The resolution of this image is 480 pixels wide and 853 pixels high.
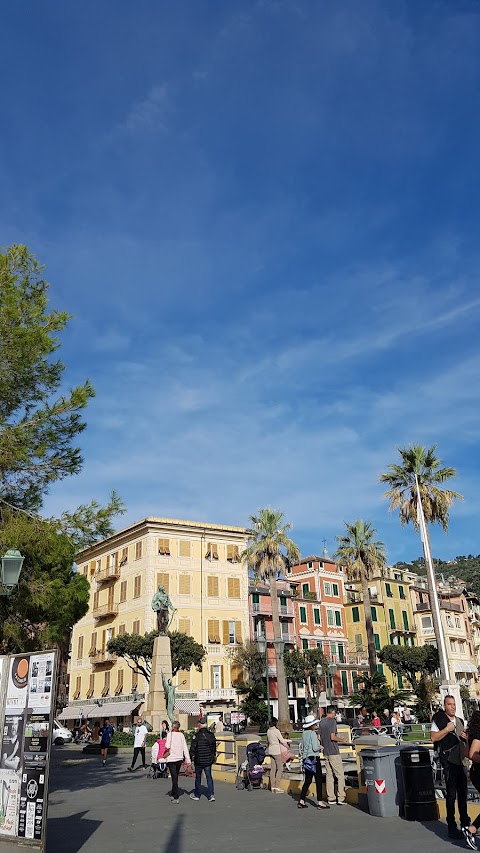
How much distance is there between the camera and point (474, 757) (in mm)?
7531

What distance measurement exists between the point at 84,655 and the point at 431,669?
27.8 m

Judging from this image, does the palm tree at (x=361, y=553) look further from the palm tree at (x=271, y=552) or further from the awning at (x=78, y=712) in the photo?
the awning at (x=78, y=712)

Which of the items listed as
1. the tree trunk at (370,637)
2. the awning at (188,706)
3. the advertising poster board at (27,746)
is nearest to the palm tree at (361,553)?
the tree trunk at (370,637)

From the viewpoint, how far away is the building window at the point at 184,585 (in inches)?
1934

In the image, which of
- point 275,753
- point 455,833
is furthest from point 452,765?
point 275,753

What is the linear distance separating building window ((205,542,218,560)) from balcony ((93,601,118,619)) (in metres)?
7.78

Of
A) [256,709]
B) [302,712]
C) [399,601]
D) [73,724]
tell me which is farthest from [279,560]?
[399,601]

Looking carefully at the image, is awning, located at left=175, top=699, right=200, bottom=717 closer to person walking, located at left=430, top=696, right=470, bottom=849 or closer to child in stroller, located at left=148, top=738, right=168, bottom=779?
child in stroller, located at left=148, top=738, right=168, bottom=779

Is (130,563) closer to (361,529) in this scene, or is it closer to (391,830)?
(361,529)

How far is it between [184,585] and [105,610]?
7.32 meters

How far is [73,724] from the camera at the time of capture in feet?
177

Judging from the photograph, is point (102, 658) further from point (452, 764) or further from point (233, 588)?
point (452, 764)

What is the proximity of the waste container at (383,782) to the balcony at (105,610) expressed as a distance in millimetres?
42793

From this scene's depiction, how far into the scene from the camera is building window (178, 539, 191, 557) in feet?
166
